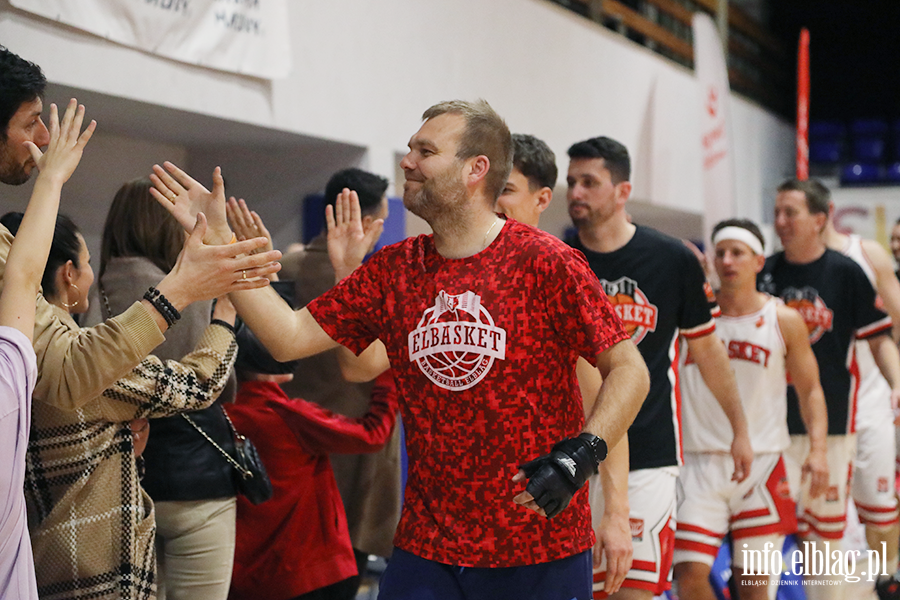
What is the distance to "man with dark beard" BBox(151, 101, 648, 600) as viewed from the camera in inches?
90.3

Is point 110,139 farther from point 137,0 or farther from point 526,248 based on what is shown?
point 526,248

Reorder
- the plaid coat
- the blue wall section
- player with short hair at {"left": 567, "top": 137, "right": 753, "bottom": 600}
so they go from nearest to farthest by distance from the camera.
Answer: the plaid coat < player with short hair at {"left": 567, "top": 137, "right": 753, "bottom": 600} < the blue wall section

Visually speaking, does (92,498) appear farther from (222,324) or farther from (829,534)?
(829,534)

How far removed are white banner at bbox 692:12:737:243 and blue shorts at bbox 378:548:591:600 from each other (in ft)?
19.0

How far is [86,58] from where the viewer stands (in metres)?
3.75

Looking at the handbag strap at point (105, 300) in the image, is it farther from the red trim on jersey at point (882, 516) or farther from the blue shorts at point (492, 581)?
the red trim on jersey at point (882, 516)

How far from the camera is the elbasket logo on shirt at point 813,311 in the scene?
5.34 meters

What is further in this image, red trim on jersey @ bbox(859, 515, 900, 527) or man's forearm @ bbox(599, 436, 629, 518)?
red trim on jersey @ bbox(859, 515, 900, 527)

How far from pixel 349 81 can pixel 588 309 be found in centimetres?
326

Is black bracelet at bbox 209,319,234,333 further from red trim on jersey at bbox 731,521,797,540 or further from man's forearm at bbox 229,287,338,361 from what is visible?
red trim on jersey at bbox 731,521,797,540

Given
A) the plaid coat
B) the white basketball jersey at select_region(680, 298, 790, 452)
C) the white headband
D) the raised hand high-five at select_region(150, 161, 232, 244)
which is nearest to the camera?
the plaid coat

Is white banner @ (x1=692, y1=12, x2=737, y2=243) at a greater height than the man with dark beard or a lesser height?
greater

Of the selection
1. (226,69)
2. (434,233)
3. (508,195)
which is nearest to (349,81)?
(226,69)

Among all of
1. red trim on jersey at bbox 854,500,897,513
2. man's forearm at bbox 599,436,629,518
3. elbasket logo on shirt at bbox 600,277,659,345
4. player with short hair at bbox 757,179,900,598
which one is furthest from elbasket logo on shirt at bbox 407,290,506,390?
red trim on jersey at bbox 854,500,897,513
